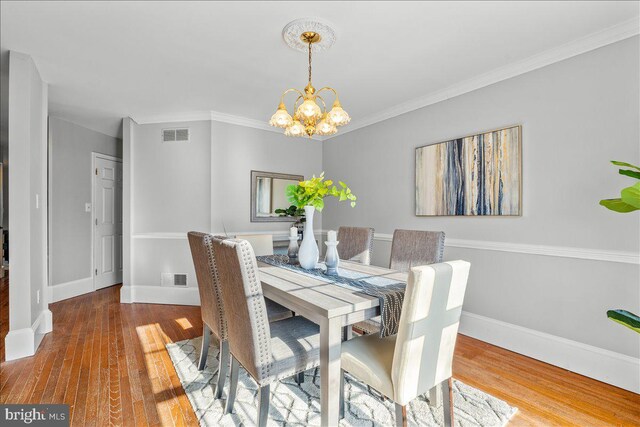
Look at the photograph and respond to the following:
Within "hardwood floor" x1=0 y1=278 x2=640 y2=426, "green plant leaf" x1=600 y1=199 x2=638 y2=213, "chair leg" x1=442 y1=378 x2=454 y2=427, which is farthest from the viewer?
"hardwood floor" x1=0 y1=278 x2=640 y2=426

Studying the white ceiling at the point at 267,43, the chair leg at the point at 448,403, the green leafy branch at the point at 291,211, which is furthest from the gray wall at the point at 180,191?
the chair leg at the point at 448,403

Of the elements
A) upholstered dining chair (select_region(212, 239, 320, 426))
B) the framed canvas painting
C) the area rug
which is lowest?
the area rug

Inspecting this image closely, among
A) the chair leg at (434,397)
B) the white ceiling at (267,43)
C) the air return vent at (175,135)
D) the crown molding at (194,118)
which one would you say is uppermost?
the white ceiling at (267,43)

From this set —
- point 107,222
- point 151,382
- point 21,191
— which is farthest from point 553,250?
point 107,222

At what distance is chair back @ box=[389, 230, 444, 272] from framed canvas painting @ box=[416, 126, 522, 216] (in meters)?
0.78

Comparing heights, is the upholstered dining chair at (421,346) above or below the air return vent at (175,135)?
below

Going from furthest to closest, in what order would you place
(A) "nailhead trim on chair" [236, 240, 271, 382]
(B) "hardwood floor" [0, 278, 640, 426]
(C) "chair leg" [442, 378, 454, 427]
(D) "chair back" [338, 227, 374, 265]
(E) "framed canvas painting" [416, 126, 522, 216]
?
1. (D) "chair back" [338, 227, 374, 265]
2. (E) "framed canvas painting" [416, 126, 522, 216]
3. (B) "hardwood floor" [0, 278, 640, 426]
4. (C) "chair leg" [442, 378, 454, 427]
5. (A) "nailhead trim on chair" [236, 240, 271, 382]

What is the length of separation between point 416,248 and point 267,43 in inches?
76.8

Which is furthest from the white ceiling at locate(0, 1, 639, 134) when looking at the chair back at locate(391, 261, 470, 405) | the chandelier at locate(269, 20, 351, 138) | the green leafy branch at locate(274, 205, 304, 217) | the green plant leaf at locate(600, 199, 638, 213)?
the chair back at locate(391, 261, 470, 405)

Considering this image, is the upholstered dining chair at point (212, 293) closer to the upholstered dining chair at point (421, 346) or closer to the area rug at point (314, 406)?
the area rug at point (314, 406)

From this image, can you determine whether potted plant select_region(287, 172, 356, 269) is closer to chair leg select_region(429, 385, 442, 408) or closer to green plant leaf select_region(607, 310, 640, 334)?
chair leg select_region(429, 385, 442, 408)

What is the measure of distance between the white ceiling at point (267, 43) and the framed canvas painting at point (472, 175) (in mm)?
616

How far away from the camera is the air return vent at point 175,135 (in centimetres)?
411

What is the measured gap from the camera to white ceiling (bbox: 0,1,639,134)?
1.99 meters
